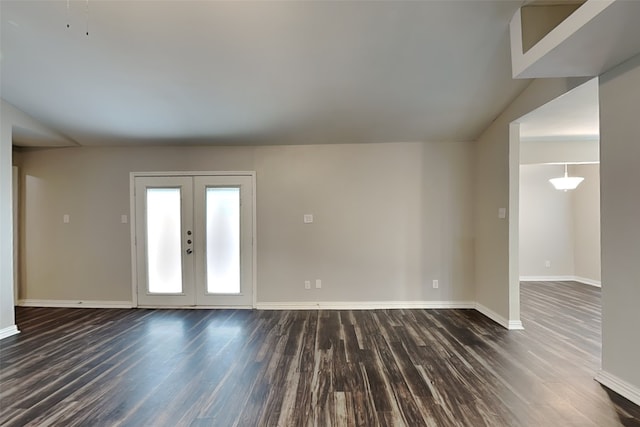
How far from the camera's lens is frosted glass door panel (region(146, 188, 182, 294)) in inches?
184

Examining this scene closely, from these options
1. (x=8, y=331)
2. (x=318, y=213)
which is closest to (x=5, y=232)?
(x=8, y=331)

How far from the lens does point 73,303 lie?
4.70 meters

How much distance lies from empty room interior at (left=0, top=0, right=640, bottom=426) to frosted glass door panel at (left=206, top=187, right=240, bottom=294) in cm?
3

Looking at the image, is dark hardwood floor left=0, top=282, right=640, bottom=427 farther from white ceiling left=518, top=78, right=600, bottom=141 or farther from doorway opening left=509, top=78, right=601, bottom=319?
white ceiling left=518, top=78, right=600, bottom=141

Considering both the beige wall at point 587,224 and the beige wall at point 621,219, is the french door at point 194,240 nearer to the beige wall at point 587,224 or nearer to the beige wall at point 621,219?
the beige wall at point 621,219

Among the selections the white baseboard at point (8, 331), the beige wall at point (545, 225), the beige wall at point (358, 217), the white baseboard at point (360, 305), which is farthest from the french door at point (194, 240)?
the beige wall at point (545, 225)

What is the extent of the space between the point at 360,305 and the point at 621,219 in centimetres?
310

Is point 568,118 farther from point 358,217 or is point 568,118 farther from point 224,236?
point 224,236

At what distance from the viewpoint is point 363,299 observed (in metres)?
4.55

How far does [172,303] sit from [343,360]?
10.0ft

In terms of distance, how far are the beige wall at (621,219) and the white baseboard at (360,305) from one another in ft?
6.84

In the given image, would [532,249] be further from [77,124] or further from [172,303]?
[77,124]

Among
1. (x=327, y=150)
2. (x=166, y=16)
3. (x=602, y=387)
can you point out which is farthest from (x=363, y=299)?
(x=166, y=16)

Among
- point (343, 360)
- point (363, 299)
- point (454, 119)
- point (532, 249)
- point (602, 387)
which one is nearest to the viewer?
point (602, 387)
